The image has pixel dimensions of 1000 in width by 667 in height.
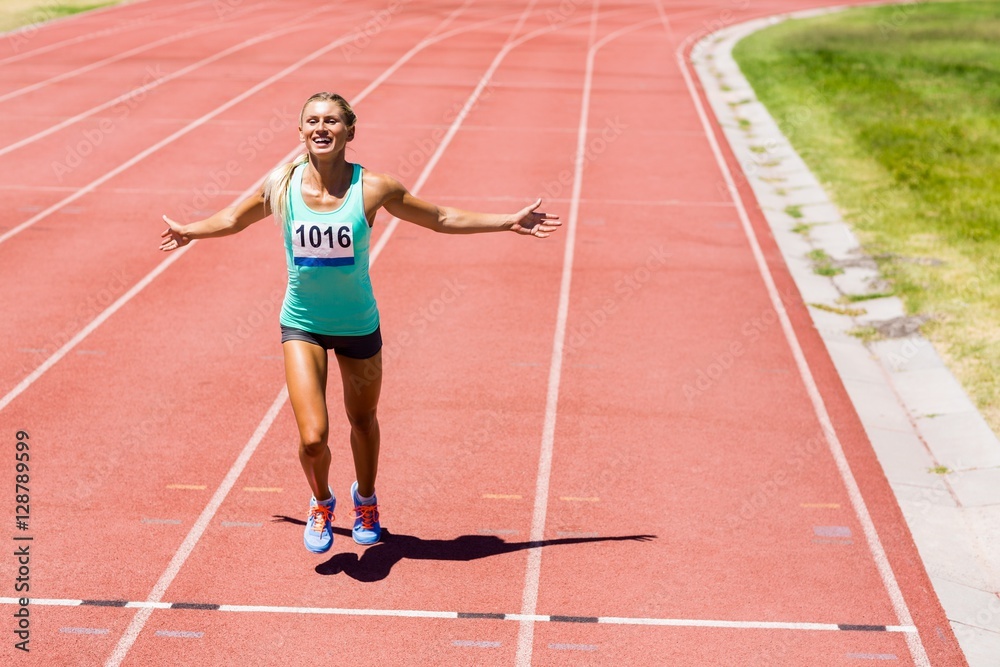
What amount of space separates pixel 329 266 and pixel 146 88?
1696 centimetres

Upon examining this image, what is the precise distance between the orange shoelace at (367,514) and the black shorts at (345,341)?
0.94m

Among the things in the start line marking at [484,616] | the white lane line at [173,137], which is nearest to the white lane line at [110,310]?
the white lane line at [173,137]

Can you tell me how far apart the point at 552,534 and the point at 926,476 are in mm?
2688

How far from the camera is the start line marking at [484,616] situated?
5805 mm

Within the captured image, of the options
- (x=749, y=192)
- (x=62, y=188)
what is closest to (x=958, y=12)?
(x=749, y=192)

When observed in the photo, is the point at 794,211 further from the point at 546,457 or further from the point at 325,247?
the point at 325,247

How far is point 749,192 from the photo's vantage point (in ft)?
49.0

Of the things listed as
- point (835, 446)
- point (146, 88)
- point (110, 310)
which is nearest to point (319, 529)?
point (835, 446)

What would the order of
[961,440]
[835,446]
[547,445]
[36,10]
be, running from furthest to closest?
[36,10] < [961,440] < [835,446] < [547,445]

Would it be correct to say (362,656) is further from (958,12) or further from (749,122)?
(958,12)

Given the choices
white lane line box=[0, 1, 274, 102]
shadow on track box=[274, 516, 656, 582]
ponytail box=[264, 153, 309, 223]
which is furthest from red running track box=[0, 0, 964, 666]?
white lane line box=[0, 1, 274, 102]

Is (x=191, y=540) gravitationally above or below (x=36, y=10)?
above

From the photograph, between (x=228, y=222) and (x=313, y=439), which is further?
(x=228, y=222)

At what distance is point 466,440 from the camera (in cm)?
783
